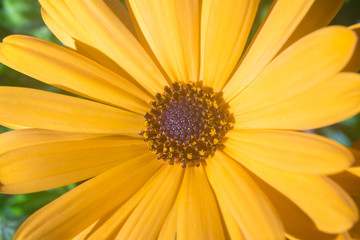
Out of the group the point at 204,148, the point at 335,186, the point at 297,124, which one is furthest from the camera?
the point at 204,148

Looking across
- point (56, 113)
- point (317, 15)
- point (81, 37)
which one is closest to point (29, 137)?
point (56, 113)

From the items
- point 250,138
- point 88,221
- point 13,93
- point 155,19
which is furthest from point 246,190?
point 13,93

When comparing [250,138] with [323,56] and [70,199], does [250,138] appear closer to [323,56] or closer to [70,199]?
[323,56]

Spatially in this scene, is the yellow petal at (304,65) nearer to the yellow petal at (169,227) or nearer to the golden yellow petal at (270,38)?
the golden yellow petal at (270,38)

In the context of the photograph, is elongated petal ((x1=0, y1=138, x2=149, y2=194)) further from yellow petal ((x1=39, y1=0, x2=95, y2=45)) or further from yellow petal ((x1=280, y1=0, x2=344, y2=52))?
yellow petal ((x1=280, y1=0, x2=344, y2=52))

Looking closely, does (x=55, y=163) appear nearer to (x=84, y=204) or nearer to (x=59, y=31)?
(x=84, y=204)

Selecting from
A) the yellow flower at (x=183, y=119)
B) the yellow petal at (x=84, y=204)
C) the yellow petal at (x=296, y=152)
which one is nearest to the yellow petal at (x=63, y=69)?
the yellow flower at (x=183, y=119)
